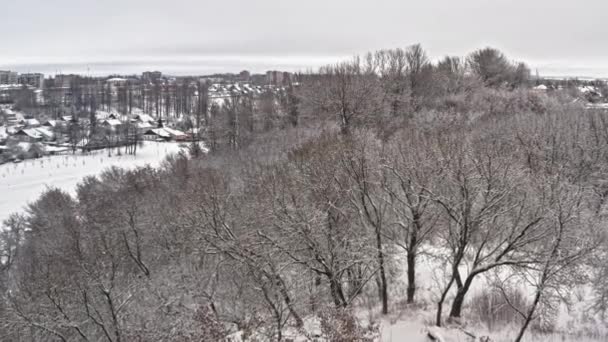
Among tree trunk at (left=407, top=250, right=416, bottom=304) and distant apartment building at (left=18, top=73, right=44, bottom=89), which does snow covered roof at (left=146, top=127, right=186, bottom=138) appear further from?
distant apartment building at (left=18, top=73, right=44, bottom=89)

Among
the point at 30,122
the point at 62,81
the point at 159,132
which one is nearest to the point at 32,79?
the point at 62,81

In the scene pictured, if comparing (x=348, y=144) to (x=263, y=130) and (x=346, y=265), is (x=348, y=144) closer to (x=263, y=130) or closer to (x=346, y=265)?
(x=346, y=265)

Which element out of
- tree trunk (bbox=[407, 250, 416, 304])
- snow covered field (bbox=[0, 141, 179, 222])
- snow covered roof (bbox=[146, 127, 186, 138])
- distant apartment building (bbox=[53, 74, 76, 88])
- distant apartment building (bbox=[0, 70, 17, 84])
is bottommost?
snow covered field (bbox=[0, 141, 179, 222])

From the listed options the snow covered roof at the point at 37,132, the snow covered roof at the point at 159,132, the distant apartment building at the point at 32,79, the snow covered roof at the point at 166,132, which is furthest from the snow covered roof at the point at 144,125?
the distant apartment building at the point at 32,79

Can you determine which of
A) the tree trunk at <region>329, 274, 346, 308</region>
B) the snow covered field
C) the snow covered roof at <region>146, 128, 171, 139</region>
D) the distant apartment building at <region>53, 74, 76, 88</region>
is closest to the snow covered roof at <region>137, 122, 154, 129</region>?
the snow covered roof at <region>146, 128, 171, 139</region>

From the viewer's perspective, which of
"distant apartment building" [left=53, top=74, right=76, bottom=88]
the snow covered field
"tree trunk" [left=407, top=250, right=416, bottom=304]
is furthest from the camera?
"distant apartment building" [left=53, top=74, right=76, bottom=88]

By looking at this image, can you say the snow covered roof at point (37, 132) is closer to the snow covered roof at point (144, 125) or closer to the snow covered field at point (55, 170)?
the snow covered field at point (55, 170)
